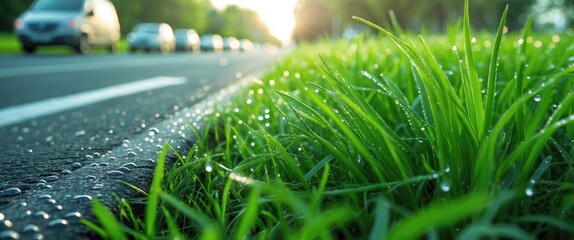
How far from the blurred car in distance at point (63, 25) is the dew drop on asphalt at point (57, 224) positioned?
14530 millimetres

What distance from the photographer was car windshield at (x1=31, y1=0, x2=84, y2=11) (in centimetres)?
1496

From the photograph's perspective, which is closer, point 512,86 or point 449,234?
point 449,234

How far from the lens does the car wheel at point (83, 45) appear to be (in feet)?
48.6

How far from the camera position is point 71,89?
192 inches

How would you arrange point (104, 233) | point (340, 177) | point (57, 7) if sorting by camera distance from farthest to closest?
point (57, 7) → point (340, 177) → point (104, 233)

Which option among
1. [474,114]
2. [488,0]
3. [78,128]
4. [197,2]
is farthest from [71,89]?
[197,2]

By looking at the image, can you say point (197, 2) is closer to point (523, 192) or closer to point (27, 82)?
point (27, 82)

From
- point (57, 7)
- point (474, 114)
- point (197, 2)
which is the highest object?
point (197, 2)

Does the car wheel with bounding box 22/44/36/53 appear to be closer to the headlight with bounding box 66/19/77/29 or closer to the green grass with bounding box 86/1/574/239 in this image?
the headlight with bounding box 66/19/77/29

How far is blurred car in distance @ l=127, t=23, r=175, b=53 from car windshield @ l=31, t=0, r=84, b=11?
6414mm

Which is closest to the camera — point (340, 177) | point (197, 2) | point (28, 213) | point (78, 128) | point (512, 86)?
point (28, 213)

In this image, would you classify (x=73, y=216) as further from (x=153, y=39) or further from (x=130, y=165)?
(x=153, y=39)

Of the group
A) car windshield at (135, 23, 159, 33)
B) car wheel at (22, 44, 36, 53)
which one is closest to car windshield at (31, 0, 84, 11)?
car wheel at (22, 44, 36, 53)

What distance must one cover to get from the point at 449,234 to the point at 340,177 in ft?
1.27
